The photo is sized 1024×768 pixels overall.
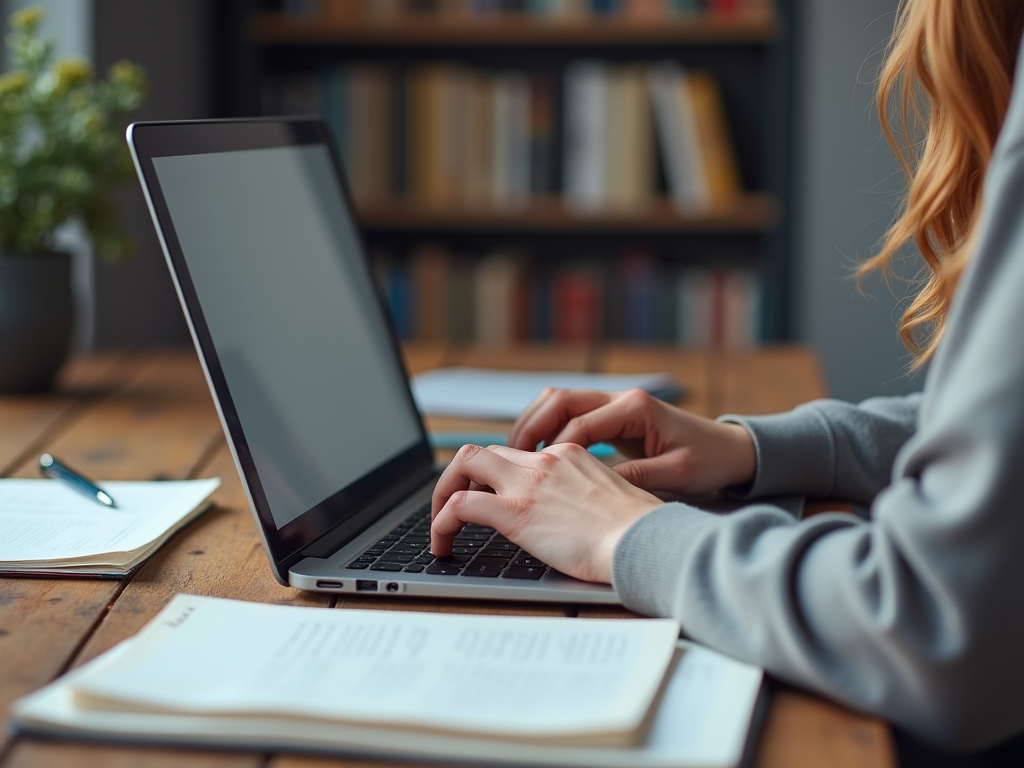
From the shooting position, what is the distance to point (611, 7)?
8.85 ft

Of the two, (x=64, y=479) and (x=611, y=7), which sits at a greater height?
(x=611, y=7)

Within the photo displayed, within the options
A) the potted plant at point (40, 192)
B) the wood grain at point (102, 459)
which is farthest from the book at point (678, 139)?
the potted plant at point (40, 192)

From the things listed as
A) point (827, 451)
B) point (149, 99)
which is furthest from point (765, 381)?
point (149, 99)

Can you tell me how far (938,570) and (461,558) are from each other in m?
0.32

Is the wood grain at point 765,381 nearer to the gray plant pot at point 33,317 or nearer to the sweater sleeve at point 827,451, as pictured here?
the sweater sleeve at point 827,451

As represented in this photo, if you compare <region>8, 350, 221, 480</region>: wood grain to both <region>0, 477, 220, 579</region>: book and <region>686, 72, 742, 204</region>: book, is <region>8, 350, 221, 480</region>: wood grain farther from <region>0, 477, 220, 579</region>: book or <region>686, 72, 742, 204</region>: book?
<region>686, 72, 742, 204</region>: book

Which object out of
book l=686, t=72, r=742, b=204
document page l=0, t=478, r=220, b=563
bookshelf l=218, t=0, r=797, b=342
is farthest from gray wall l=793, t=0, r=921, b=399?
document page l=0, t=478, r=220, b=563

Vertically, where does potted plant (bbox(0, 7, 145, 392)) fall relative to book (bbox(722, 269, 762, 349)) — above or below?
above

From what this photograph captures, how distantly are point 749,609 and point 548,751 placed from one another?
15cm

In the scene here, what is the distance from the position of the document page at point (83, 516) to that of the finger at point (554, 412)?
27cm

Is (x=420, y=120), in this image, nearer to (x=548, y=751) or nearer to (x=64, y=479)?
(x=64, y=479)

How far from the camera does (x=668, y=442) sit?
36.3 inches

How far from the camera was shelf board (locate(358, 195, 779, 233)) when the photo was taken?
8.96 feet

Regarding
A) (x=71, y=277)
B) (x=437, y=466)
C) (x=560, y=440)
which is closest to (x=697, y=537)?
(x=560, y=440)
